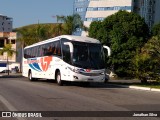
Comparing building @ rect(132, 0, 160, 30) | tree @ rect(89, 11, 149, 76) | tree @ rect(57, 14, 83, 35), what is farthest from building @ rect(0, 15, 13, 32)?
tree @ rect(89, 11, 149, 76)

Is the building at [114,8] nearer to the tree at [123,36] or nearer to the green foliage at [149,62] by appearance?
the tree at [123,36]

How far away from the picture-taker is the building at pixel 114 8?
295 feet

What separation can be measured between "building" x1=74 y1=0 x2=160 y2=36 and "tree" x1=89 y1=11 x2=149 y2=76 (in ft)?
126

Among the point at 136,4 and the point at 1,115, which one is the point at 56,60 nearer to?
the point at 1,115

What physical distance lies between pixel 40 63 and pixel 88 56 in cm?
804

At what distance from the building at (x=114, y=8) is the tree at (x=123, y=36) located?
38.5m

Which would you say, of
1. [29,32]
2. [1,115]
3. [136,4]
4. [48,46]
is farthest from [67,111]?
[136,4]

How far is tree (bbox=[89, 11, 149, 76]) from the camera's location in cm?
4797

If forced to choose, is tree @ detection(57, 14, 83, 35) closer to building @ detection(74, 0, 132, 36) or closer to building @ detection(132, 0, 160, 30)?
building @ detection(74, 0, 132, 36)

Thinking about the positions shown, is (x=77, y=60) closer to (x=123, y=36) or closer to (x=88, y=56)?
(x=88, y=56)

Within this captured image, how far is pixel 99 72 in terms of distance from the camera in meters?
24.8

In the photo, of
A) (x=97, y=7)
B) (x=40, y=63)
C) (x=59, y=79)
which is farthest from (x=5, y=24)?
(x=59, y=79)

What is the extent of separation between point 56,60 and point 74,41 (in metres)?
2.60

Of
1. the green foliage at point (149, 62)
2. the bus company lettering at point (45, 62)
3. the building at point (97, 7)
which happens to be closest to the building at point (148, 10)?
the building at point (97, 7)
